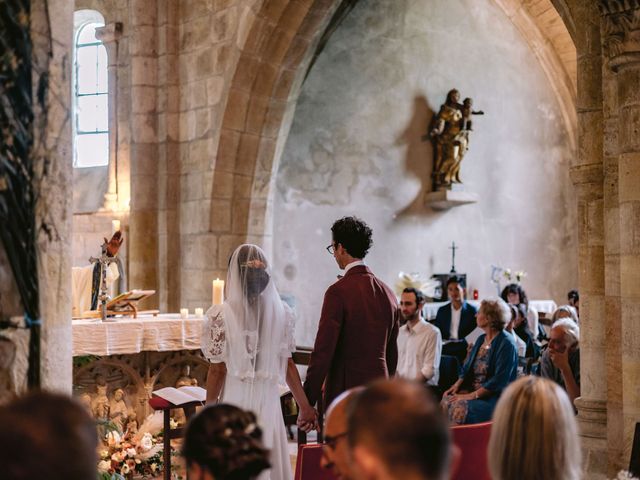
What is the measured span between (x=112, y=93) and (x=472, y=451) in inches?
297

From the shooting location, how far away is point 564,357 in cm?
571

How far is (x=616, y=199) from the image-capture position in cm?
540

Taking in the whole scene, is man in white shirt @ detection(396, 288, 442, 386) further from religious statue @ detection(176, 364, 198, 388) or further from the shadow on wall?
the shadow on wall

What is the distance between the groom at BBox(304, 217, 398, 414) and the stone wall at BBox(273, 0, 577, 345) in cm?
648

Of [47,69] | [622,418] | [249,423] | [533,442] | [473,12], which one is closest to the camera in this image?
[249,423]

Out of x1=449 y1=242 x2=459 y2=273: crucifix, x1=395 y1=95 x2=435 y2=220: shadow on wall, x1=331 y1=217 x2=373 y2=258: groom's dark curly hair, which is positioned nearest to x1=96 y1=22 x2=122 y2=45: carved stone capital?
x1=395 y1=95 x2=435 y2=220: shadow on wall

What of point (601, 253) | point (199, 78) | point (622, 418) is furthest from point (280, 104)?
point (622, 418)

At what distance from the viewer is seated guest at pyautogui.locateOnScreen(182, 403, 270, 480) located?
182 cm

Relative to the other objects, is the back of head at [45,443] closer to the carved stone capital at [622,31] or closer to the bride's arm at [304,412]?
the bride's arm at [304,412]

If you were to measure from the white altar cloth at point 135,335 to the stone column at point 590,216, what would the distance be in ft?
9.09

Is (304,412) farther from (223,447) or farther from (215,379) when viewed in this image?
(223,447)

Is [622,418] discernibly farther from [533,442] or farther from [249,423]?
[249,423]

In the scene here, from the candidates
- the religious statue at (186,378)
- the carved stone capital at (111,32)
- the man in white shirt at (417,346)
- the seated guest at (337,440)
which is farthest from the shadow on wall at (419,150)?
the seated guest at (337,440)

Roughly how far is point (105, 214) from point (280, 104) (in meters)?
2.36
